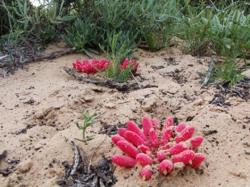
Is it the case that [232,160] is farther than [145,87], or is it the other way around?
[145,87]

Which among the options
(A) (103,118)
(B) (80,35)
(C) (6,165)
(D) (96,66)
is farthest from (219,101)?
(B) (80,35)

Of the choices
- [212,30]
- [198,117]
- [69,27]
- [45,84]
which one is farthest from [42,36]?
[198,117]

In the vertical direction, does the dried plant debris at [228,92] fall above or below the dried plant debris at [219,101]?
below

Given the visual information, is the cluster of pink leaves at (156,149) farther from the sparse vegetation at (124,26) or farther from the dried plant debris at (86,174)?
the sparse vegetation at (124,26)

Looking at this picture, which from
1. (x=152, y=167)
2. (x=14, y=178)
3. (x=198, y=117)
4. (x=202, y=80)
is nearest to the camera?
(x=152, y=167)

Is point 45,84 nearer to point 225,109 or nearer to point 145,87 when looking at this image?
point 145,87

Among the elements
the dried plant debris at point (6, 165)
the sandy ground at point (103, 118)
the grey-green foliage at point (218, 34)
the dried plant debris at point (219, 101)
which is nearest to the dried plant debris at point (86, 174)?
the sandy ground at point (103, 118)

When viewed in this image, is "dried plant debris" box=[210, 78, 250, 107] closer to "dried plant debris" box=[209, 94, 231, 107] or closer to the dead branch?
"dried plant debris" box=[209, 94, 231, 107]

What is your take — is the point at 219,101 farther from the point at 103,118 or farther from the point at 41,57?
the point at 41,57
